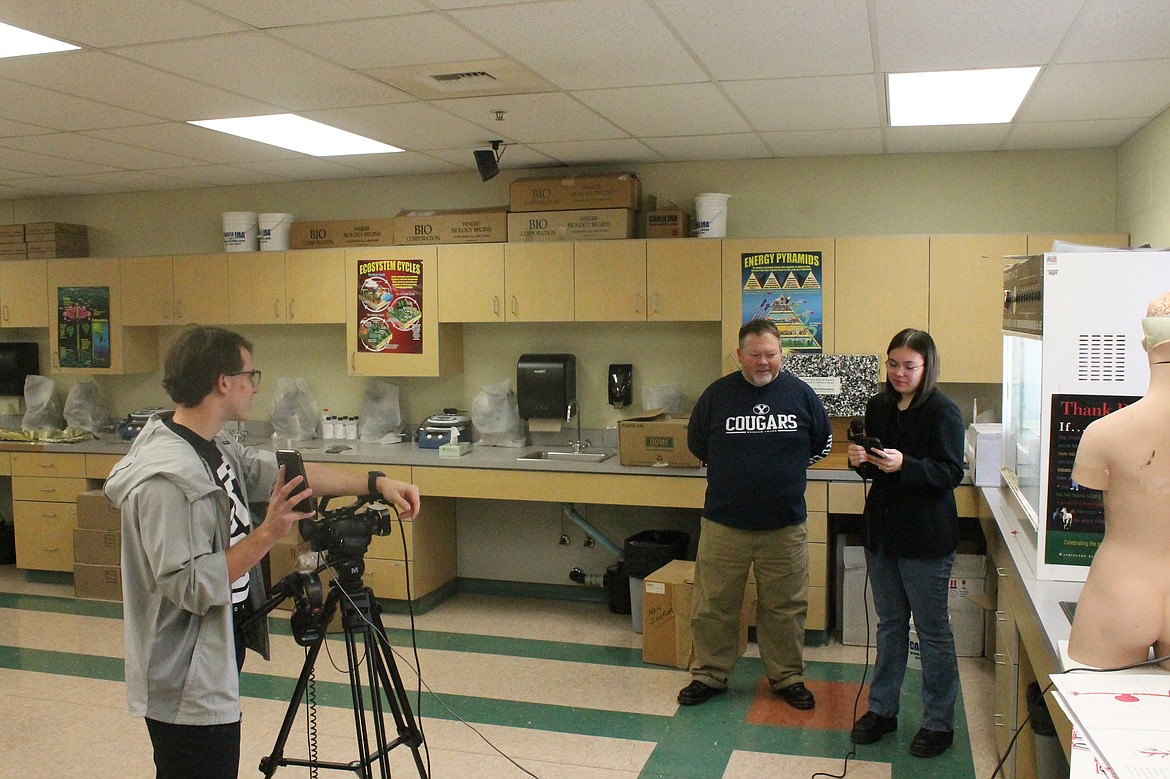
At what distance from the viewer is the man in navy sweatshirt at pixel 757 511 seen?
12.1 ft

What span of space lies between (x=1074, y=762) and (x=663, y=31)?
219 cm

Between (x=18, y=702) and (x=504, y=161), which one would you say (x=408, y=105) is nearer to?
(x=504, y=161)

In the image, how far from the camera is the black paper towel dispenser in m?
5.29

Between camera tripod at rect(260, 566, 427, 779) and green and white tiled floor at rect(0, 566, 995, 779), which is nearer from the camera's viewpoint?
camera tripod at rect(260, 566, 427, 779)

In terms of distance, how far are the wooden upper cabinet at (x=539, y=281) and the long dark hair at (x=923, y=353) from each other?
2.13m

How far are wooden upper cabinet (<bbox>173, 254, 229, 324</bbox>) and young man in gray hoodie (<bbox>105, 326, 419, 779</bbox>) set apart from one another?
381cm

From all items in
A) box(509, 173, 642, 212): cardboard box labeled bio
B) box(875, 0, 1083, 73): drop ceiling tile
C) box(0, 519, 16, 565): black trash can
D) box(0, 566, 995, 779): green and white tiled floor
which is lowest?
box(0, 566, 995, 779): green and white tiled floor

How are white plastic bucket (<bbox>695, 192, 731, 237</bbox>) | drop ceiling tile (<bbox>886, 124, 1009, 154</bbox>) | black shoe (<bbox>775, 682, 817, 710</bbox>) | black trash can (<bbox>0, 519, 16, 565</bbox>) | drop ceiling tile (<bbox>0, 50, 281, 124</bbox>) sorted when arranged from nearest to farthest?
drop ceiling tile (<bbox>0, 50, 281, 124</bbox>) < black shoe (<bbox>775, 682, 817, 710</bbox>) < drop ceiling tile (<bbox>886, 124, 1009, 154</bbox>) < white plastic bucket (<bbox>695, 192, 731, 237</bbox>) < black trash can (<bbox>0, 519, 16, 565</bbox>)

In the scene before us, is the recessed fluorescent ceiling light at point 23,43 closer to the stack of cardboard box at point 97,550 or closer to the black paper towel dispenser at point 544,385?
the black paper towel dispenser at point 544,385

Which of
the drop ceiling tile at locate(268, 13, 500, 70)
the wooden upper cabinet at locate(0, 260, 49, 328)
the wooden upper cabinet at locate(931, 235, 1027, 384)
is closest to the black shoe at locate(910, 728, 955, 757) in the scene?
the wooden upper cabinet at locate(931, 235, 1027, 384)

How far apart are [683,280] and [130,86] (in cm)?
262

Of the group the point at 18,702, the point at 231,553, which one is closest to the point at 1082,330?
the point at 231,553

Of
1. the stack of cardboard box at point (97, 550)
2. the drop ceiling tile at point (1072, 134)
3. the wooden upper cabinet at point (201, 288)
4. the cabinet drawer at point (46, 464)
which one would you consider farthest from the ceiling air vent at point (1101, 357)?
the cabinet drawer at point (46, 464)

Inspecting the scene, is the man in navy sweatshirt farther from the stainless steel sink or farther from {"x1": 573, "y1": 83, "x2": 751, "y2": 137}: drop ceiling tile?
the stainless steel sink
